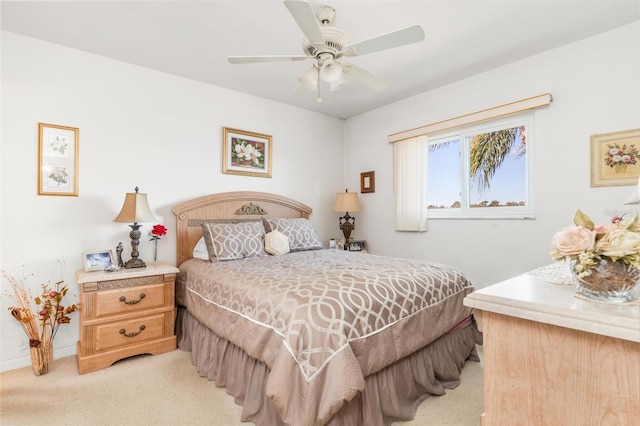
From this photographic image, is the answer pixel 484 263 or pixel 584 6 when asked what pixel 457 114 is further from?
pixel 484 263

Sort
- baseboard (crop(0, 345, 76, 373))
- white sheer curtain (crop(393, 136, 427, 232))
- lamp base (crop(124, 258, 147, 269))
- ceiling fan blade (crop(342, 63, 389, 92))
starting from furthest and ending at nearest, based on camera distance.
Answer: white sheer curtain (crop(393, 136, 427, 232)) → lamp base (crop(124, 258, 147, 269)) → baseboard (crop(0, 345, 76, 373)) → ceiling fan blade (crop(342, 63, 389, 92))

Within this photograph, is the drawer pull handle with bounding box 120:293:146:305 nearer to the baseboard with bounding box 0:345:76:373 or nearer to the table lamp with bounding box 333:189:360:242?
the baseboard with bounding box 0:345:76:373

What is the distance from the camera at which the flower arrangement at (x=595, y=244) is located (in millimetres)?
786

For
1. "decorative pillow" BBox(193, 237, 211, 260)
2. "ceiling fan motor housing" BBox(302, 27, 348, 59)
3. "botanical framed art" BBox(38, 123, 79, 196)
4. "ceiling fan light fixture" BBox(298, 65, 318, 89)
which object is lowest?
"decorative pillow" BBox(193, 237, 211, 260)

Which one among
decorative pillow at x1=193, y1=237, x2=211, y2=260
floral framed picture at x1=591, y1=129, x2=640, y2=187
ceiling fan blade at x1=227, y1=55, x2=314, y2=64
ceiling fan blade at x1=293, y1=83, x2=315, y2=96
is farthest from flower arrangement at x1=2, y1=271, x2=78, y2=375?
floral framed picture at x1=591, y1=129, x2=640, y2=187

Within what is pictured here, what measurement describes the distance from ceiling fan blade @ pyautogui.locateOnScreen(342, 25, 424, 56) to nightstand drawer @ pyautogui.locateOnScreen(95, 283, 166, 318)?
232cm

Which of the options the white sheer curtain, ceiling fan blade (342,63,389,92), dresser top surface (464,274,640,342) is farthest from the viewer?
the white sheer curtain

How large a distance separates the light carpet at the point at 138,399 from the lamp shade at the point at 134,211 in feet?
3.72

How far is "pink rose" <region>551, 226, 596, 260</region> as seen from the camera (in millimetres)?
843

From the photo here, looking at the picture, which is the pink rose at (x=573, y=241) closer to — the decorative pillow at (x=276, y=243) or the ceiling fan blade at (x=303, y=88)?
the ceiling fan blade at (x=303, y=88)

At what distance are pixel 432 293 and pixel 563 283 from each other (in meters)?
1.06

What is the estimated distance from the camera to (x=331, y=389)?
4.50 ft

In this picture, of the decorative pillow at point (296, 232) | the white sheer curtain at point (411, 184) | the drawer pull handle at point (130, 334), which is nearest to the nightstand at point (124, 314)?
the drawer pull handle at point (130, 334)

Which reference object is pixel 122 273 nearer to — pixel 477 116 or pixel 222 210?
pixel 222 210
